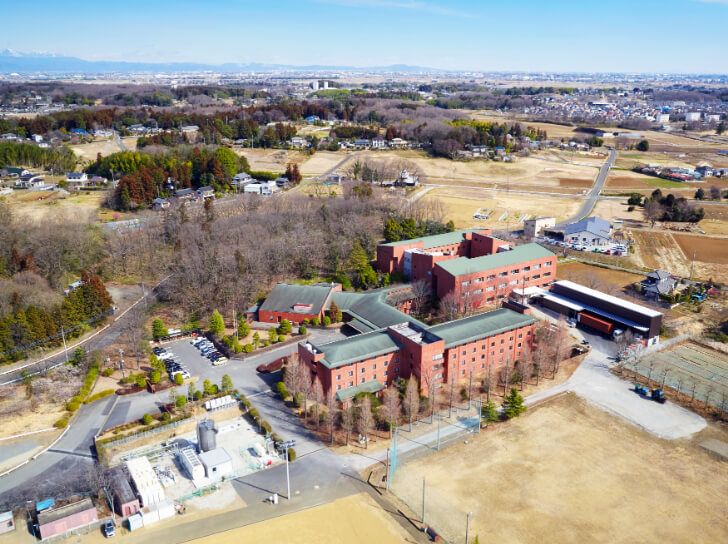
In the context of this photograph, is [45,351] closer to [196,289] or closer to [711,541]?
[196,289]

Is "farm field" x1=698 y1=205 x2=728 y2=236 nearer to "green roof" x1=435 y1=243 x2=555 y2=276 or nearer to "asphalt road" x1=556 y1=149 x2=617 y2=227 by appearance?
"asphalt road" x1=556 y1=149 x2=617 y2=227

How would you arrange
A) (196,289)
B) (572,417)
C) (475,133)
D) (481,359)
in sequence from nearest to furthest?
(572,417) < (481,359) < (196,289) < (475,133)

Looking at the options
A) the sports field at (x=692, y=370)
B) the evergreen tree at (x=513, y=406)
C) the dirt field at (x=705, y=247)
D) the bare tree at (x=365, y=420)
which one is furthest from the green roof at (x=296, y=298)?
the dirt field at (x=705, y=247)

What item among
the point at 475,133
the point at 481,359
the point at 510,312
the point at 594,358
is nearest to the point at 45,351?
the point at 481,359

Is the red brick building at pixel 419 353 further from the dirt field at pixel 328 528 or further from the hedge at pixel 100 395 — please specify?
the hedge at pixel 100 395

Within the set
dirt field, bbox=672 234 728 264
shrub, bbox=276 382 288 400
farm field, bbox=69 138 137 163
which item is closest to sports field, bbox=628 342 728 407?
shrub, bbox=276 382 288 400

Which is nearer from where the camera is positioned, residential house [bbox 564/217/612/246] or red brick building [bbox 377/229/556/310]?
red brick building [bbox 377/229/556/310]

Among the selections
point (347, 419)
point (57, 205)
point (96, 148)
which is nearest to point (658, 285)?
point (347, 419)
